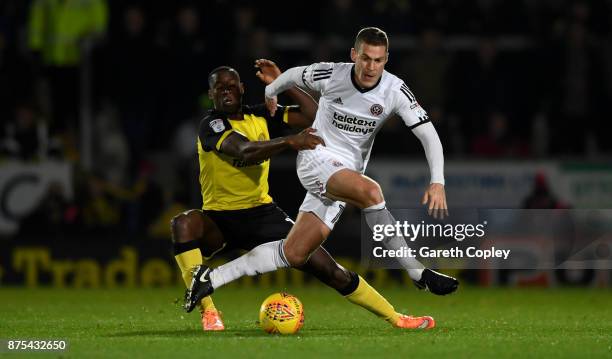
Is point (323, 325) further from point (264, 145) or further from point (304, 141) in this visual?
point (304, 141)

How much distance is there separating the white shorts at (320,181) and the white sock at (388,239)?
311 mm

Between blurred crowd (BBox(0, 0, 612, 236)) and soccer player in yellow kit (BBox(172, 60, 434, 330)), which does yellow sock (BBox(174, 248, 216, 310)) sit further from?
blurred crowd (BBox(0, 0, 612, 236))

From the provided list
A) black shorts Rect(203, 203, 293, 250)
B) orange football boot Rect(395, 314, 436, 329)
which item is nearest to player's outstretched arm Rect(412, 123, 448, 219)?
orange football boot Rect(395, 314, 436, 329)

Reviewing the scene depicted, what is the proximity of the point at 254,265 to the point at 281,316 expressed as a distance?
1.56ft

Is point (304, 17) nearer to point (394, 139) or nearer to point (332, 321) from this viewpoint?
point (394, 139)

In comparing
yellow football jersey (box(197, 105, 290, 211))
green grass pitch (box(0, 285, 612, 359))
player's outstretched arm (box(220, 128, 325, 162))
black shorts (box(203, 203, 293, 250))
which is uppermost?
player's outstretched arm (box(220, 128, 325, 162))

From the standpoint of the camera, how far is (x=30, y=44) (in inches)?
685

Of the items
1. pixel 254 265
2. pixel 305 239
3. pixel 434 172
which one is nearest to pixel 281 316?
pixel 254 265

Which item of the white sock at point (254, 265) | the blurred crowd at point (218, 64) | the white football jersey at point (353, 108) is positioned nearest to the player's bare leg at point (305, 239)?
the white sock at point (254, 265)

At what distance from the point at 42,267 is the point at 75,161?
1.50 meters

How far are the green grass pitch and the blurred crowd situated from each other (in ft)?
6.62

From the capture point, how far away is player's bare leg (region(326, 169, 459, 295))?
31.3 ft

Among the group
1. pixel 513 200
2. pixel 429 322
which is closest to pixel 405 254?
pixel 429 322

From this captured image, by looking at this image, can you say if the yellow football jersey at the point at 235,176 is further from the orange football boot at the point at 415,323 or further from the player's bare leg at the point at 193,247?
the orange football boot at the point at 415,323
